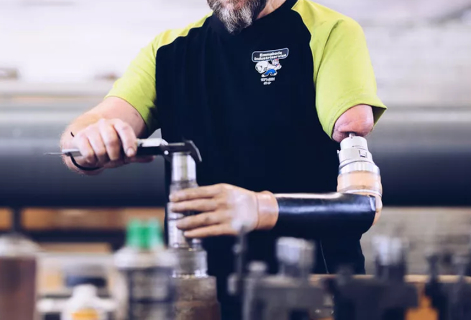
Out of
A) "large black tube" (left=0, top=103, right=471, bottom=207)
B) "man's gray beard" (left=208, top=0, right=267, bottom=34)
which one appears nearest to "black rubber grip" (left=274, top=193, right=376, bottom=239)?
"man's gray beard" (left=208, top=0, right=267, bottom=34)

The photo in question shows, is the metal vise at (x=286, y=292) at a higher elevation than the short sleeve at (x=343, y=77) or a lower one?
lower

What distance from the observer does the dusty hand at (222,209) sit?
921mm

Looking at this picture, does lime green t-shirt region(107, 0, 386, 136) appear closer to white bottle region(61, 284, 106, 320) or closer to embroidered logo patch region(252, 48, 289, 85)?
embroidered logo patch region(252, 48, 289, 85)

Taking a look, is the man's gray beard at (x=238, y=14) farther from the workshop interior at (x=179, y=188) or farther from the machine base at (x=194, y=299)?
the machine base at (x=194, y=299)

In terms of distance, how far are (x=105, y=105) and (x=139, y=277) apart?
0.95 m

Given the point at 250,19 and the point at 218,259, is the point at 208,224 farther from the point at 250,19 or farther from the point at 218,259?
the point at 250,19

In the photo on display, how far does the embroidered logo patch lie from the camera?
157cm

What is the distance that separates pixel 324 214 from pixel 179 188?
0.99ft

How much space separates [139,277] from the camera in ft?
2.41

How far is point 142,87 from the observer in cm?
165

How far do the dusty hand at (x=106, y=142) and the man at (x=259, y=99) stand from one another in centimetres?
25

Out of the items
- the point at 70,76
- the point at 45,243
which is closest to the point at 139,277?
the point at 45,243

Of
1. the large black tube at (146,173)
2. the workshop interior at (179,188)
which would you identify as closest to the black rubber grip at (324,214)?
the workshop interior at (179,188)

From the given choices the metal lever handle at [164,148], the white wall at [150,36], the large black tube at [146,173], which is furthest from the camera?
the white wall at [150,36]
